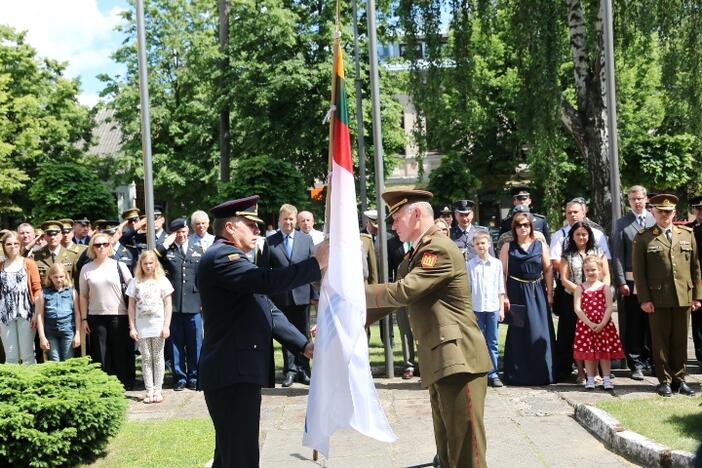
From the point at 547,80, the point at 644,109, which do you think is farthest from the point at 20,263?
the point at 644,109

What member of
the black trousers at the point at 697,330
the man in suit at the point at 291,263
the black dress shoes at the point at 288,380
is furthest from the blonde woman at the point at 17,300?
the black trousers at the point at 697,330

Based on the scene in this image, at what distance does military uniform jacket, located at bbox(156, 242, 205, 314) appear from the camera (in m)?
10.9

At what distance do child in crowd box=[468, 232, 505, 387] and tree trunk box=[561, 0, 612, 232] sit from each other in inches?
196

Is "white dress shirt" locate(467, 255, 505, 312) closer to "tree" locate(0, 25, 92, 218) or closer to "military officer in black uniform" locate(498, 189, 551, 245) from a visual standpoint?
"military officer in black uniform" locate(498, 189, 551, 245)

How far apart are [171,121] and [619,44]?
29272 millimetres

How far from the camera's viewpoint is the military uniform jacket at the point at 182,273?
35.8 feet

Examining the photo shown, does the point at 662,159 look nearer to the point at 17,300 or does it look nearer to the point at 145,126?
the point at 145,126

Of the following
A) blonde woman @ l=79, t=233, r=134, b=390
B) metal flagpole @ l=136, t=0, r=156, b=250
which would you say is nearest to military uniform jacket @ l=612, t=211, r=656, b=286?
metal flagpole @ l=136, t=0, r=156, b=250

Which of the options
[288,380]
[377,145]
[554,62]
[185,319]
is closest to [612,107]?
[377,145]

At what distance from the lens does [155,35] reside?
140 ft

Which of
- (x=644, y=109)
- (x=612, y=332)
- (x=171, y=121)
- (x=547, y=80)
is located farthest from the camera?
(x=171, y=121)

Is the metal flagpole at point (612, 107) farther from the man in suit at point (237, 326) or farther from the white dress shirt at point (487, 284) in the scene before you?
the man in suit at point (237, 326)

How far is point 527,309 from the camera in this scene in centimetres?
1045

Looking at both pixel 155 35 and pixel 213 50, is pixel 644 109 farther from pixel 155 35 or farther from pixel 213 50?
pixel 155 35
